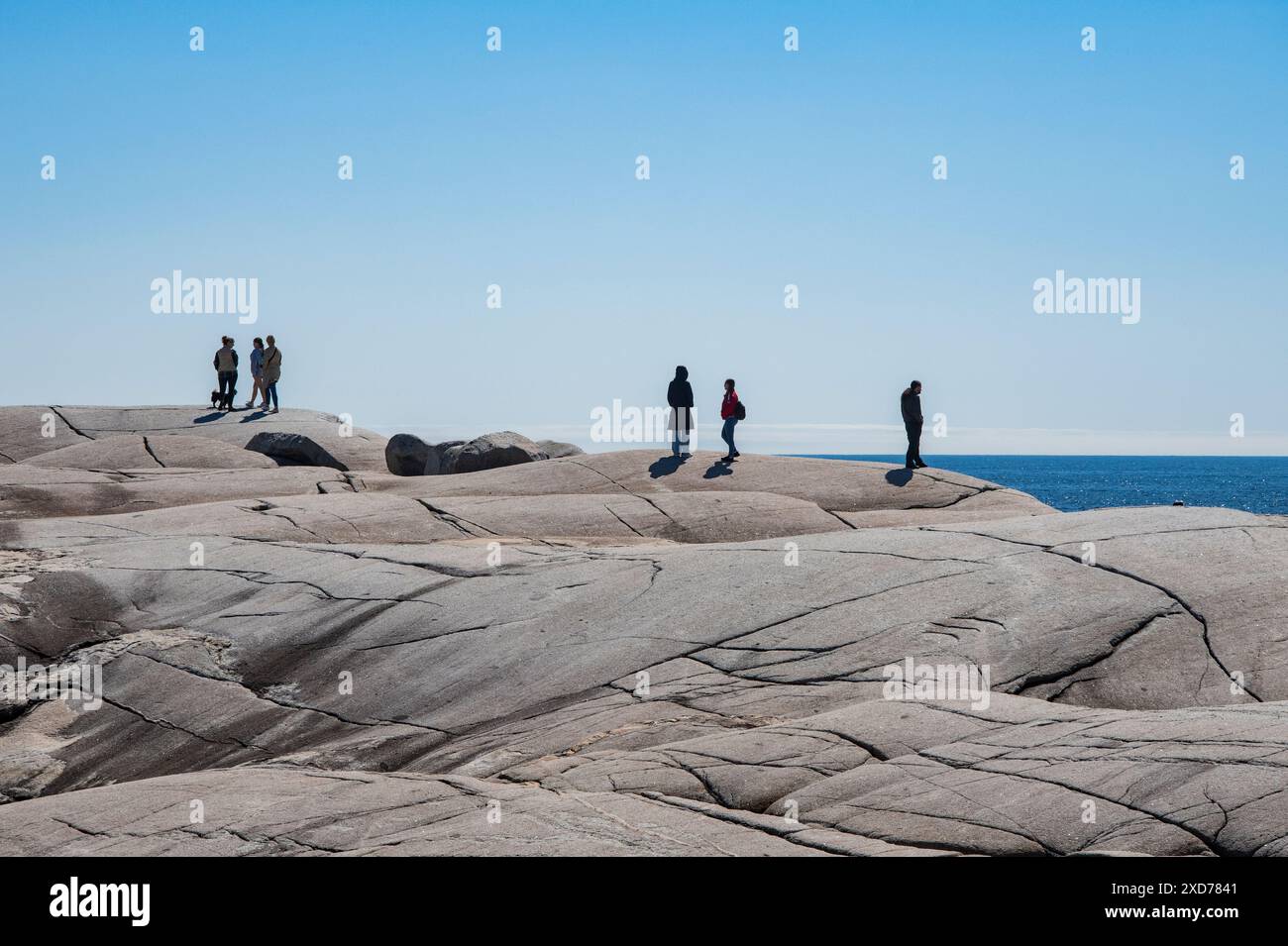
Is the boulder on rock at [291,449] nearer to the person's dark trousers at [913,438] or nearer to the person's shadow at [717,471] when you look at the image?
the person's shadow at [717,471]

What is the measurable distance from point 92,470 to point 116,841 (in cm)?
2023

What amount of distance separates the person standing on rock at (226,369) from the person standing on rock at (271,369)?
36.9 inches

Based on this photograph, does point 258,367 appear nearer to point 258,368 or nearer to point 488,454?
point 258,368

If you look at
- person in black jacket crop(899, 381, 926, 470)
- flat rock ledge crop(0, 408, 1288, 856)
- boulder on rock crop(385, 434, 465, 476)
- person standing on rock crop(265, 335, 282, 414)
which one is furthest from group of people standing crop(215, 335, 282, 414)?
person in black jacket crop(899, 381, 926, 470)

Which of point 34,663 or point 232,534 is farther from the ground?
point 232,534

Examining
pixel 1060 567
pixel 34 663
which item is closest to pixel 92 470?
pixel 34 663

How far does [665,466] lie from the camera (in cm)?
2538

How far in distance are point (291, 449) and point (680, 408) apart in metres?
11.3

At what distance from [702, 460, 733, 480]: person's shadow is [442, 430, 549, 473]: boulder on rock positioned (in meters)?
5.73

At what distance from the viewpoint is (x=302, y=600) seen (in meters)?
15.8

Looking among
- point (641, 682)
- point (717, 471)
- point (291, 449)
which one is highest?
point (291, 449)

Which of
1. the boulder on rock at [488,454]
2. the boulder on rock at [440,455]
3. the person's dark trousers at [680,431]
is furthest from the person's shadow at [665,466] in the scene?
the boulder on rock at [440,455]

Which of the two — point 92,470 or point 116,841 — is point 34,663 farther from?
point 92,470

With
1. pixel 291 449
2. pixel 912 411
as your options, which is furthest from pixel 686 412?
pixel 291 449
